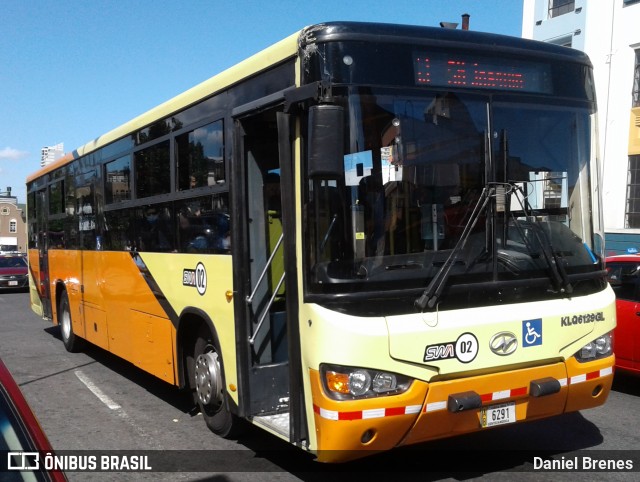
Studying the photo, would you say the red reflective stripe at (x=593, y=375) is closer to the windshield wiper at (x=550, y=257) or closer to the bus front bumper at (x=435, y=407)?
the bus front bumper at (x=435, y=407)

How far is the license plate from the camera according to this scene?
4402 mm

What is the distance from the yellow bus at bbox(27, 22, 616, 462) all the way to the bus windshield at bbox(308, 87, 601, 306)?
0.01 m

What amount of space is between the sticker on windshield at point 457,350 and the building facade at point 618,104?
52.4 ft

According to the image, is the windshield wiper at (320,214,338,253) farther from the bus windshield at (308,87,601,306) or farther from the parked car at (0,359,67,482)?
the parked car at (0,359,67,482)

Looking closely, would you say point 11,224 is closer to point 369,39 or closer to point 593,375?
point 369,39

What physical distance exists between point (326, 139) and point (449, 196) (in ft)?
3.23

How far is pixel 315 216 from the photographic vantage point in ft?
13.9

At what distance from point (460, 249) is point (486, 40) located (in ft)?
4.98


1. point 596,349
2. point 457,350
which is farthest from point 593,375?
point 457,350

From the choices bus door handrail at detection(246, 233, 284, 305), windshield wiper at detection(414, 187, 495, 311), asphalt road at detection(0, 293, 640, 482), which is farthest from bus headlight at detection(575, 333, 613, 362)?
bus door handrail at detection(246, 233, 284, 305)

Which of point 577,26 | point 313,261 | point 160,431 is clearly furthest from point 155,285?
point 577,26

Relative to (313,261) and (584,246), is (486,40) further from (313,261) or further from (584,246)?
(313,261)

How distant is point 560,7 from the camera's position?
21.0 meters

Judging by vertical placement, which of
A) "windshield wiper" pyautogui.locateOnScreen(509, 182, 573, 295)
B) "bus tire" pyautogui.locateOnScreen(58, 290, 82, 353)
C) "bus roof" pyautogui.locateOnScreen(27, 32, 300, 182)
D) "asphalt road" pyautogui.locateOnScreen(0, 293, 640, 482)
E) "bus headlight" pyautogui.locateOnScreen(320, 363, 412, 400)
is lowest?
"asphalt road" pyautogui.locateOnScreen(0, 293, 640, 482)
